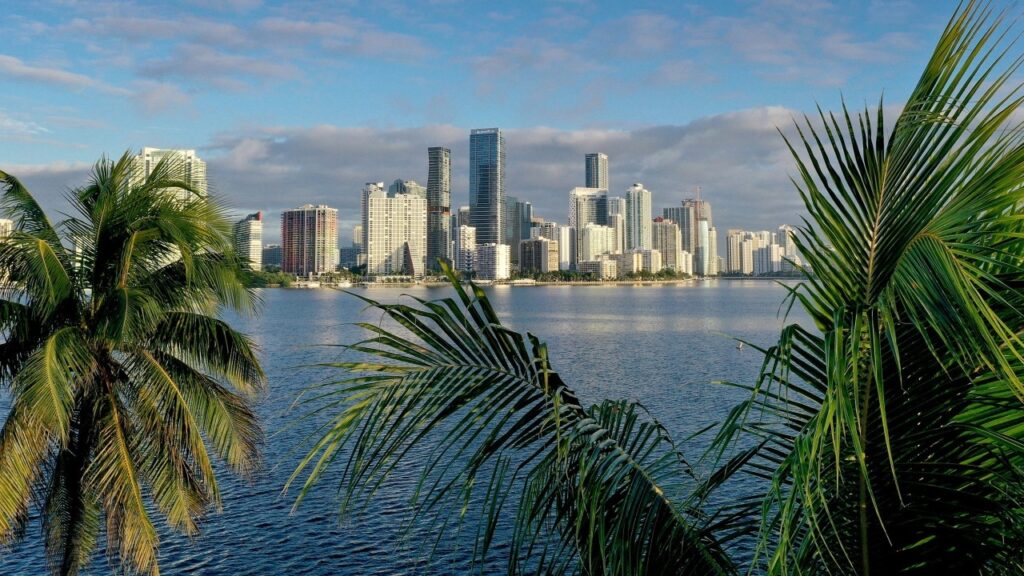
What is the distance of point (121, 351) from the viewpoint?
9898 millimetres

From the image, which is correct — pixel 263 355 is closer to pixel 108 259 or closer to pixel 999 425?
pixel 108 259

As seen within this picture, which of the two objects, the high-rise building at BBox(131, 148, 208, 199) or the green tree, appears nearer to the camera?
the green tree

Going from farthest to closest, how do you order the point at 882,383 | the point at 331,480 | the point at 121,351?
the point at 331,480, the point at 121,351, the point at 882,383

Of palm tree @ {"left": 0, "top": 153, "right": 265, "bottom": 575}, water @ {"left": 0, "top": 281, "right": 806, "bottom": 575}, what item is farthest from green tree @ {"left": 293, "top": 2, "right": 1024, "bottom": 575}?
palm tree @ {"left": 0, "top": 153, "right": 265, "bottom": 575}

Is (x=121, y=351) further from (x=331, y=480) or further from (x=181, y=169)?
(x=331, y=480)

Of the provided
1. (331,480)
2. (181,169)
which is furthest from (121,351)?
(331,480)

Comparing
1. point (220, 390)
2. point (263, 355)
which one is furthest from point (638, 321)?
point (220, 390)

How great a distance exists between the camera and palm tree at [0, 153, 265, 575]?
29.2 ft

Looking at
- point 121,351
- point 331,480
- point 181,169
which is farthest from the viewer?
point 331,480

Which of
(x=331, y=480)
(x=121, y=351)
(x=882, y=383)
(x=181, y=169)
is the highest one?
(x=181, y=169)

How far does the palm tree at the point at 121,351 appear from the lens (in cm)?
891

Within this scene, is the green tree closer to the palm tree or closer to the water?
the water

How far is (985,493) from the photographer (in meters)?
2.77

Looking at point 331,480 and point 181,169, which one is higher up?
point 181,169
